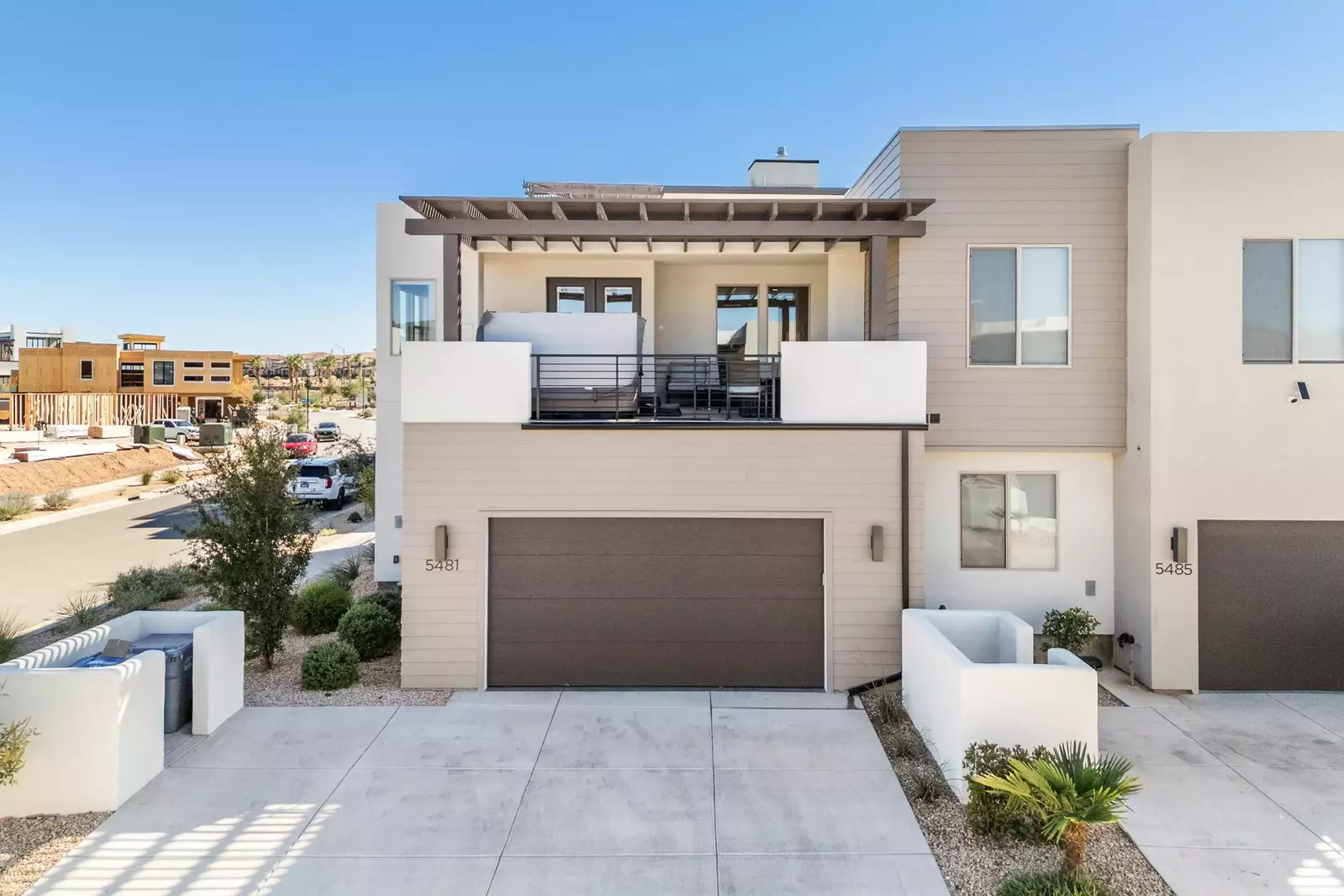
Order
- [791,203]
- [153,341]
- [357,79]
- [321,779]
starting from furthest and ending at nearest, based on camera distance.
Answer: [153,341] < [357,79] < [791,203] < [321,779]

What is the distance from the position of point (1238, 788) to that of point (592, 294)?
31.8ft

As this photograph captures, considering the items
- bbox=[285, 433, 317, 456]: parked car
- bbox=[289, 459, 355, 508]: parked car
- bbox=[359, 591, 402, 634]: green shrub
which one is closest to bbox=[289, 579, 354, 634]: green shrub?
bbox=[359, 591, 402, 634]: green shrub

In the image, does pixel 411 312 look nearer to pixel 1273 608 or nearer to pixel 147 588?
pixel 147 588

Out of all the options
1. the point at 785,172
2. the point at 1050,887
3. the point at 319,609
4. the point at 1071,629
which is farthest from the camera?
the point at 785,172

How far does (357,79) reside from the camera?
16.9 metres

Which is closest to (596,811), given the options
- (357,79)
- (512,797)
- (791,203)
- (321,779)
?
(512,797)

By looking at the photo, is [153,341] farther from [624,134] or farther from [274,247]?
[624,134]

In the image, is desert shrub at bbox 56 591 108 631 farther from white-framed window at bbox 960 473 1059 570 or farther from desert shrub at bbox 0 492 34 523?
white-framed window at bbox 960 473 1059 570

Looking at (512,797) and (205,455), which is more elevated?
(205,455)

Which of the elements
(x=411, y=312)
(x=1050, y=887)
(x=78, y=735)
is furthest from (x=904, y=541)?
(x=411, y=312)

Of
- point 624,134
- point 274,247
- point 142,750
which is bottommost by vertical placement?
point 142,750

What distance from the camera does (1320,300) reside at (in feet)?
26.8

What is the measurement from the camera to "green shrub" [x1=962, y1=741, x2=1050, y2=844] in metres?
5.06

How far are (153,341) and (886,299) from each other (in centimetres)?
7265
